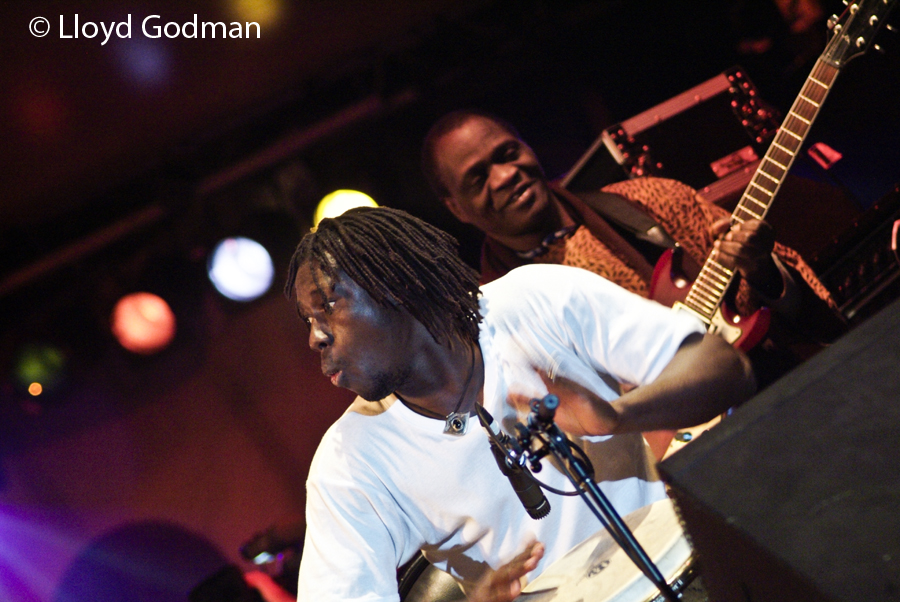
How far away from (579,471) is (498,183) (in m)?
2.61

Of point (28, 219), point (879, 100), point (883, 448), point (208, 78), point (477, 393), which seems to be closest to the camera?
point (883, 448)

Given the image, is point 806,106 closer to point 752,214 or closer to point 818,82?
point 818,82

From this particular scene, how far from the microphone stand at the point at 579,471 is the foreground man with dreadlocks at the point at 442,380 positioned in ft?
2.25

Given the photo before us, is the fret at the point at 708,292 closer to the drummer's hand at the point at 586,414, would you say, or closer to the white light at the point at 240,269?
the drummer's hand at the point at 586,414

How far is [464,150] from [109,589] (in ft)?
16.7

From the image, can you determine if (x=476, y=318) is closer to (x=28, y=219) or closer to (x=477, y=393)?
(x=477, y=393)

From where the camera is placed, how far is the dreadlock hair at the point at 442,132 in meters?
3.90

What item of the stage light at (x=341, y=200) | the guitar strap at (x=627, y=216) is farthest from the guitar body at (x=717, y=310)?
the stage light at (x=341, y=200)

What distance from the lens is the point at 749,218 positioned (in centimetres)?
300

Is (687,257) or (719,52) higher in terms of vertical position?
(719,52)

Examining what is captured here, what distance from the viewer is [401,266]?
2072 mm

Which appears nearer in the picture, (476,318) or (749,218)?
(476,318)

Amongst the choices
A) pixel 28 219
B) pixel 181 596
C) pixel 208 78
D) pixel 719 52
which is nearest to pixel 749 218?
pixel 719 52

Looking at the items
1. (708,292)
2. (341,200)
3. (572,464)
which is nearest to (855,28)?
(708,292)
